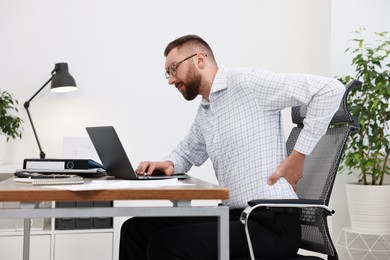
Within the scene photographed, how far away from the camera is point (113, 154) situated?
1879 mm

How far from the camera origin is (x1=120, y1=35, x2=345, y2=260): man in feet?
5.74

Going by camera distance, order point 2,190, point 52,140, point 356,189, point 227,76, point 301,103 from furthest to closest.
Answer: point 52,140 → point 356,189 → point 227,76 → point 301,103 → point 2,190

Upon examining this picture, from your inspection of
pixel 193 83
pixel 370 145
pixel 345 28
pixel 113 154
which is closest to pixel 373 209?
pixel 370 145

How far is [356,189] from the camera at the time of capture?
135 inches

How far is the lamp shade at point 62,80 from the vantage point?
138 inches

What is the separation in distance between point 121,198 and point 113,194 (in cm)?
2

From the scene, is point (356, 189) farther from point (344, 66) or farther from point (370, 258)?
point (344, 66)

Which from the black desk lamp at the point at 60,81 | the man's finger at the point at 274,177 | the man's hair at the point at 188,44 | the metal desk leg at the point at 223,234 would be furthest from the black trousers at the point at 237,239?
the black desk lamp at the point at 60,81

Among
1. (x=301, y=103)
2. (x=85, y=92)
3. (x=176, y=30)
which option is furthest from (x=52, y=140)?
(x=301, y=103)

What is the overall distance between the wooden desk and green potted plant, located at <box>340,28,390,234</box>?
6.98 feet

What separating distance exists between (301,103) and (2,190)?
1035 mm

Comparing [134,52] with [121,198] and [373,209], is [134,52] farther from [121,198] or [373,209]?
[121,198]

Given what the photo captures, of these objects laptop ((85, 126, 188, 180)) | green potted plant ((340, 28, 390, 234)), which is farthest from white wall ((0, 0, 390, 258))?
laptop ((85, 126, 188, 180))

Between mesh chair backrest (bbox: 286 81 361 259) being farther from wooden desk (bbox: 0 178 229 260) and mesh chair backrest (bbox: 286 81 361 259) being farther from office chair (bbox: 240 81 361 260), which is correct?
wooden desk (bbox: 0 178 229 260)
